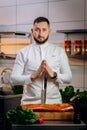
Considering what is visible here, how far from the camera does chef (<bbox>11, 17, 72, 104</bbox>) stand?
200 centimetres

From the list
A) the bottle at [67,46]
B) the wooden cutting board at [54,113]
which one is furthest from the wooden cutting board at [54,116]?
the bottle at [67,46]

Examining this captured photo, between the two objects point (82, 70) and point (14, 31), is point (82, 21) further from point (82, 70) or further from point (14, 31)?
point (14, 31)

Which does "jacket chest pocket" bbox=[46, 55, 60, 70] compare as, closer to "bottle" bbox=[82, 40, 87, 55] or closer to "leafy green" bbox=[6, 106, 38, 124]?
"leafy green" bbox=[6, 106, 38, 124]

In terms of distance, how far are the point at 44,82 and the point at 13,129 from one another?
63cm

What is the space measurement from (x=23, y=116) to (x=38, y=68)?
1.79ft

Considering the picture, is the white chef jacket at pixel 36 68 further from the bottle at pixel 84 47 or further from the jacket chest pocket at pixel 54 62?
the bottle at pixel 84 47

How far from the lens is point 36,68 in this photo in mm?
2057

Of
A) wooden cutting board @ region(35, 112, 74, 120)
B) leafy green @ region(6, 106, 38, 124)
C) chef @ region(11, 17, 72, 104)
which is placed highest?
chef @ region(11, 17, 72, 104)

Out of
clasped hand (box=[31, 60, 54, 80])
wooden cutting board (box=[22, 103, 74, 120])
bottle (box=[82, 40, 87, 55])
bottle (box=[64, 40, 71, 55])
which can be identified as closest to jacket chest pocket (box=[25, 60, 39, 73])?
clasped hand (box=[31, 60, 54, 80])

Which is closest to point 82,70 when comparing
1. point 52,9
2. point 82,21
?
point 82,21

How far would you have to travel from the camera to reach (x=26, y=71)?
2.09 metres

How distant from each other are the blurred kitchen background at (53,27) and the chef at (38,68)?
1.39 metres

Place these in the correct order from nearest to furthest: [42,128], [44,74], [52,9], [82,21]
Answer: [42,128] → [44,74] → [82,21] → [52,9]

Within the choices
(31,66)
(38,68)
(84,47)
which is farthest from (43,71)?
(84,47)
